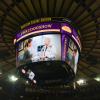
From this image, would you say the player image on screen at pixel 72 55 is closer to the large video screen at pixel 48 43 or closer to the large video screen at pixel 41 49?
the large video screen at pixel 48 43

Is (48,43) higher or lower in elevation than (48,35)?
lower

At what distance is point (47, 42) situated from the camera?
1228cm

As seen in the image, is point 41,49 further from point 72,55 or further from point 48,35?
point 72,55

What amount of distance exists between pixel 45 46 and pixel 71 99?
19656mm

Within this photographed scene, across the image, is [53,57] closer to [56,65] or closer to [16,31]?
[56,65]

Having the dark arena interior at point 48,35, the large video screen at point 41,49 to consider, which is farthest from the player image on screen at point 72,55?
the large video screen at point 41,49

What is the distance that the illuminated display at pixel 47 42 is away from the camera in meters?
12.1

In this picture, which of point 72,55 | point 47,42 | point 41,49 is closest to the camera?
point 41,49

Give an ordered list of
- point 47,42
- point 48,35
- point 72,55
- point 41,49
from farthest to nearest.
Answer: point 72,55, point 48,35, point 47,42, point 41,49

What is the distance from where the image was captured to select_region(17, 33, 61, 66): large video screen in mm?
12062

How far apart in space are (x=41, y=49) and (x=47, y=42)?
470mm

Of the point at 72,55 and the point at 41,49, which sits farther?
the point at 72,55

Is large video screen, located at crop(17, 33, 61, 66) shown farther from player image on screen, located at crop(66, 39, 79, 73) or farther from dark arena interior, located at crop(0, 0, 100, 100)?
player image on screen, located at crop(66, 39, 79, 73)

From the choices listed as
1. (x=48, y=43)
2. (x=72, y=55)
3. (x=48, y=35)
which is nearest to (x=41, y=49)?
(x=48, y=43)
